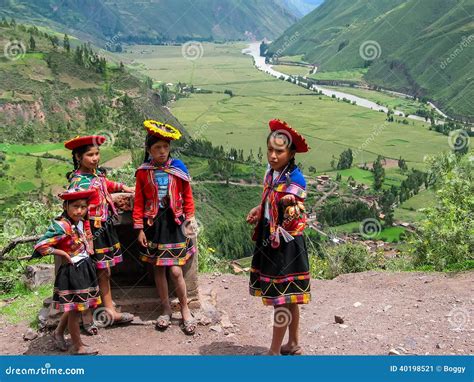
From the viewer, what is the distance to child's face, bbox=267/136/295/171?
5.09 meters

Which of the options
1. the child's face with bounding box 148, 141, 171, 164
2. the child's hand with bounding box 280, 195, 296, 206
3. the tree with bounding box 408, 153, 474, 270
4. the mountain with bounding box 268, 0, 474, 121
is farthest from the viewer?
the mountain with bounding box 268, 0, 474, 121

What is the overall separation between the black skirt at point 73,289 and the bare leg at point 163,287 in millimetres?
971

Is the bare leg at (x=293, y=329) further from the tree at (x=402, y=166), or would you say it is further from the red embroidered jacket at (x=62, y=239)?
the tree at (x=402, y=166)

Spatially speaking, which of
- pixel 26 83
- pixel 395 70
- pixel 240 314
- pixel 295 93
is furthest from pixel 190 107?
pixel 240 314

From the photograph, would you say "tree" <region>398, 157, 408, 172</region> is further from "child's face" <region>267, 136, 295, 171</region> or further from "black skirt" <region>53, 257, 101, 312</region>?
"black skirt" <region>53, 257, 101, 312</region>

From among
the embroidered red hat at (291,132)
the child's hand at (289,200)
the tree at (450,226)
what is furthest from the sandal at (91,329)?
the tree at (450,226)

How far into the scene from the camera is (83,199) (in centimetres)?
532

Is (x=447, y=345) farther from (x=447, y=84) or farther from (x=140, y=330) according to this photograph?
(x=447, y=84)

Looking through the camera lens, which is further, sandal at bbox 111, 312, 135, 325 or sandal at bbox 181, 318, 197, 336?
sandal at bbox 111, 312, 135, 325

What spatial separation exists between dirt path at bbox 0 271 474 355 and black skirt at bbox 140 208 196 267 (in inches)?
35.4

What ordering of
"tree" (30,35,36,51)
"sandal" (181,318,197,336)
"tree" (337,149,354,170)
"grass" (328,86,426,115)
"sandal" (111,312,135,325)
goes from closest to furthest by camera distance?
"sandal" (181,318,197,336) → "sandal" (111,312,135,325) → "tree" (337,149,354,170) → "tree" (30,35,36,51) → "grass" (328,86,426,115)

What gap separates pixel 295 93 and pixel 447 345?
415ft

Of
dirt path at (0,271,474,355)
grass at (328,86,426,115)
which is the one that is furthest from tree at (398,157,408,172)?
dirt path at (0,271,474,355)

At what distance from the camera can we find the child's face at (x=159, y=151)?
19.2 feet
